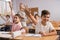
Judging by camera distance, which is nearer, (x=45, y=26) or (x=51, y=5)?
(x=45, y=26)

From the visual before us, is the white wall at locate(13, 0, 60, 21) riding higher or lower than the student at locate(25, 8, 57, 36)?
higher

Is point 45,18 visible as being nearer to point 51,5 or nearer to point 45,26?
point 45,26

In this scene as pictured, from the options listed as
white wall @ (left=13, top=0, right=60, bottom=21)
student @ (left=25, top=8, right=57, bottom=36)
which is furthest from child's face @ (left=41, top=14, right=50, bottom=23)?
white wall @ (left=13, top=0, right=60, bottom=21)

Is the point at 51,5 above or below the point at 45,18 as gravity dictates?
above

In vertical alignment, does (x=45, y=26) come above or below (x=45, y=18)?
below

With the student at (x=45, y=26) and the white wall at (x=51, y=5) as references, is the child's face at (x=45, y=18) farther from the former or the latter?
the white wall at (x=51, y=5)

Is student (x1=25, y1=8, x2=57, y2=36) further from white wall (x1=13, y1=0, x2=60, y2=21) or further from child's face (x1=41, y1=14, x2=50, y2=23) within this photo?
white wall (x1=13, y1=0, x2=60, y2=21)

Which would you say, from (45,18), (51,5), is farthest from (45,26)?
(51,5)

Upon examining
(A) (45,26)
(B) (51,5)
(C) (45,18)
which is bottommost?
(A) (45,26)

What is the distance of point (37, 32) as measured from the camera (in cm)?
231

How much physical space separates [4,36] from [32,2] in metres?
3.43

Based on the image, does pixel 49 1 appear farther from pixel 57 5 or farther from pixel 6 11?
pixel 6 11

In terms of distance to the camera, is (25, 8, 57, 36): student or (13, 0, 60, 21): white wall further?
(13, 0, 60, 21): white wall

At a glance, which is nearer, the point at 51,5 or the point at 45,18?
the point at 45,18
